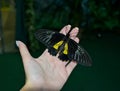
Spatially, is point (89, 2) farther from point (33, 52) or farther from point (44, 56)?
point (44, 56)

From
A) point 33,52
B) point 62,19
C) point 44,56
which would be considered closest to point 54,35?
point 44,56

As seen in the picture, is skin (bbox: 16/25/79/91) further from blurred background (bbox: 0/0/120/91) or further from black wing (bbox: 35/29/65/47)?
blurred background (bbox: 0/0/120/91)

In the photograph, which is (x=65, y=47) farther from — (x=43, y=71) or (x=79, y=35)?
(x=79, y=35)

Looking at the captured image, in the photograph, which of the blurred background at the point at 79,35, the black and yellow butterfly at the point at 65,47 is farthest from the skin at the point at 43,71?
the blurred background at the point at 79,35

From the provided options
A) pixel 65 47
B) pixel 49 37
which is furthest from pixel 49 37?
pixel 65 47

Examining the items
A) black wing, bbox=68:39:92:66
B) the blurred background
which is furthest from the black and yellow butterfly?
the blurred background
